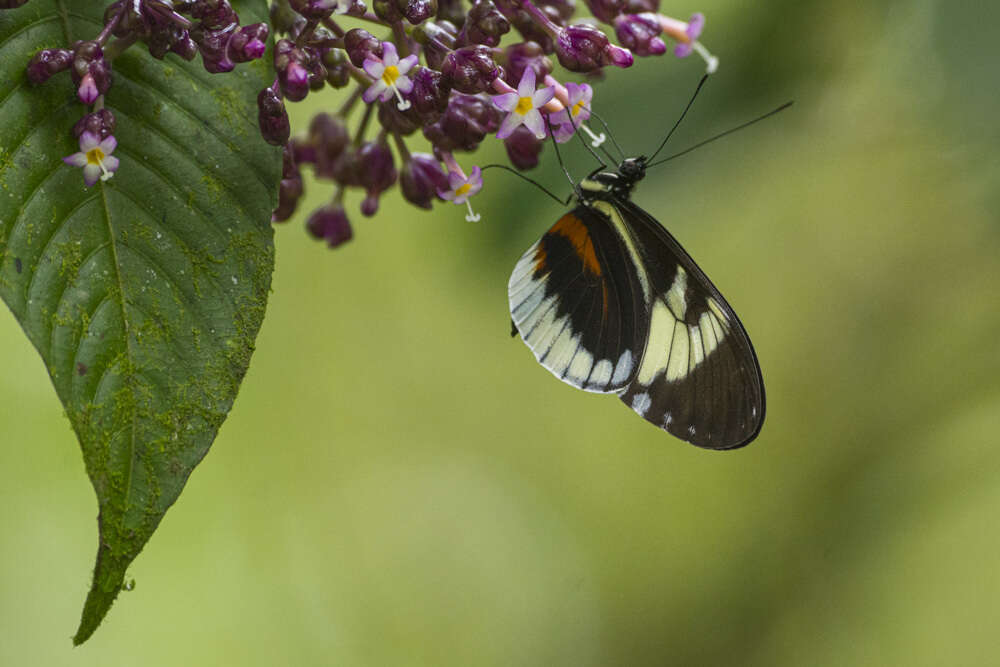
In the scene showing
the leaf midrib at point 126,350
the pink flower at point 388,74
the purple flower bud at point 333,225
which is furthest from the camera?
the purple flower bud at point 333,225

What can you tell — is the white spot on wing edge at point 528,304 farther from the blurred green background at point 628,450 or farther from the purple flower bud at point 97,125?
the purple flower bud at point 97,125

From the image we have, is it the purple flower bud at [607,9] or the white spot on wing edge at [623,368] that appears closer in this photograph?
the purple flower bud at [607,9]

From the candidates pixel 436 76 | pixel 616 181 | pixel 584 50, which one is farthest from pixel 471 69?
pixel 616 181

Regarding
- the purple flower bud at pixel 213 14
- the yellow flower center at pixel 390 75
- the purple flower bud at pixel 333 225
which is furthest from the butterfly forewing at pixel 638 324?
the purple flower bud at pixel 213 14

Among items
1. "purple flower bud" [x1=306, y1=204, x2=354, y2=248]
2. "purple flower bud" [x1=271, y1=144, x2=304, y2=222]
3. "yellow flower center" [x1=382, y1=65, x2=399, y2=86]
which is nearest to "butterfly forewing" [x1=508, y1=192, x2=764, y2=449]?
"purple flower bud" [x1=306, y1=204, x2=354, y2=248]

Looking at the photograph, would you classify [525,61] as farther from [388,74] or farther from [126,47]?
[126,47]

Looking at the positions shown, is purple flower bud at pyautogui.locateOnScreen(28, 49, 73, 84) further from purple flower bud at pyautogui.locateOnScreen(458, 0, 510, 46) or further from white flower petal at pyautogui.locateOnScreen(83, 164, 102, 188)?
purple flower bud at pyautogui.locateOnScreen(458, 0, 510, 46)

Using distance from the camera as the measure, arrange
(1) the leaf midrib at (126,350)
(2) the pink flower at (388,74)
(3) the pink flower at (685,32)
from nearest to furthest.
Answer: (1) the leaf midrib at (126,350)
(2) the pink flower at (388,74)
(3) the pink flower at (685,32)
